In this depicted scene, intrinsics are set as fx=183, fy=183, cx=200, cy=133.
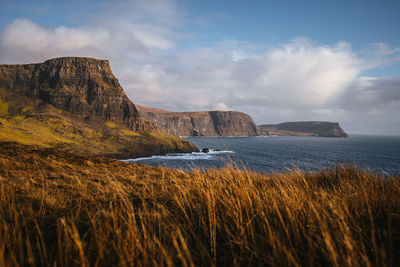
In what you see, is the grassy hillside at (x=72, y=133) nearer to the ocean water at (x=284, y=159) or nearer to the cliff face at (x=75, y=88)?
the cliff face at (x=75, y=88)

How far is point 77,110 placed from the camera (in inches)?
3209

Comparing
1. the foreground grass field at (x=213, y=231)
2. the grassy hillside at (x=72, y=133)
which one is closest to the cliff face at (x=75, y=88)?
the grassy hillside at (x=72, y=133)

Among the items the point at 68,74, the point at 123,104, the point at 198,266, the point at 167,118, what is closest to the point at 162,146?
the point at 123,104

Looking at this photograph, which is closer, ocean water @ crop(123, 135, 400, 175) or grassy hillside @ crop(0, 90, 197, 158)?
ocean water @ crop(123, 135, 400, 175)

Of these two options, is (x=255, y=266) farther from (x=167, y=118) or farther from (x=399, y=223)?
(x=167, y=118)

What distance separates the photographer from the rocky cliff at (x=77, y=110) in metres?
59.2

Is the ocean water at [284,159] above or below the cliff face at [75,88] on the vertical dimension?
below

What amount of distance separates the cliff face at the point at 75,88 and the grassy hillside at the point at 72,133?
5352mm

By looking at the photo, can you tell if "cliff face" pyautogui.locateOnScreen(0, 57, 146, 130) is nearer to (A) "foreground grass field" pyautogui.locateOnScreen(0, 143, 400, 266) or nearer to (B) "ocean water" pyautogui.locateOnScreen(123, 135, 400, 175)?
(B) "ocean water" pyautogui.locateOnScreen(123, 135, 400, 175)

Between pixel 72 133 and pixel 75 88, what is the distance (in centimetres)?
3659

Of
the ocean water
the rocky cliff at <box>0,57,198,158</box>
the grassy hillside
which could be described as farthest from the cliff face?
the ocean water

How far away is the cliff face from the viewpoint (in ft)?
269

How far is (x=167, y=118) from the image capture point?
196m

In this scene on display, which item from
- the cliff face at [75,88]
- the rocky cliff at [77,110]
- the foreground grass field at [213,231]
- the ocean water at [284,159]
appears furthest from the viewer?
the cliff face at [75,88]
